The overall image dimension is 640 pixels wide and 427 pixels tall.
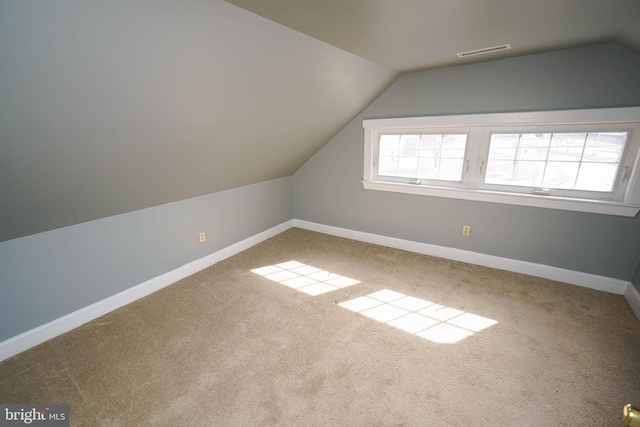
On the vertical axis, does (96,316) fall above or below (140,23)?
below

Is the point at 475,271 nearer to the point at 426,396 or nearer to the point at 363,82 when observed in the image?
the point at 426,396

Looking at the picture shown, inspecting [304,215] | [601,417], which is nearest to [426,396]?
[601,417]

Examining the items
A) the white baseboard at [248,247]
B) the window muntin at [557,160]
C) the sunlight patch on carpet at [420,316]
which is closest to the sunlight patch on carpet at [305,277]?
the sunlight patch on carpet at [420,316]

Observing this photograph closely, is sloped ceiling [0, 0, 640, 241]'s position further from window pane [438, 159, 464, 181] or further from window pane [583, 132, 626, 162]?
window pane [438, 159, 464, 181]

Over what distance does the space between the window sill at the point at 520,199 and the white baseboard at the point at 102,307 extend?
205 centimetres

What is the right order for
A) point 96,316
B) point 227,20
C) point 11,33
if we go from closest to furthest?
1. point 11,33
2. point 227,20
3. point 96,316

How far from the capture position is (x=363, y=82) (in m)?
2.43

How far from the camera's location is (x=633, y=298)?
216 centimetres

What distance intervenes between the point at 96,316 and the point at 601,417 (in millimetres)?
3219

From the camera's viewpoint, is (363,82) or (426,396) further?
(363,82)

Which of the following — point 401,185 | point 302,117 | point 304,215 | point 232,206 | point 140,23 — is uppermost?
point 140,23

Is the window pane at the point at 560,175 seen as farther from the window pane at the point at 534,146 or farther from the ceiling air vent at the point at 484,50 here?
the ceiling air vent at the point at 484,50

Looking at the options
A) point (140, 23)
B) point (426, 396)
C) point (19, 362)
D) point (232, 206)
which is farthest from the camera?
point (232, 206)

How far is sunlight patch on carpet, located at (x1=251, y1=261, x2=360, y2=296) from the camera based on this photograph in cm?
252
